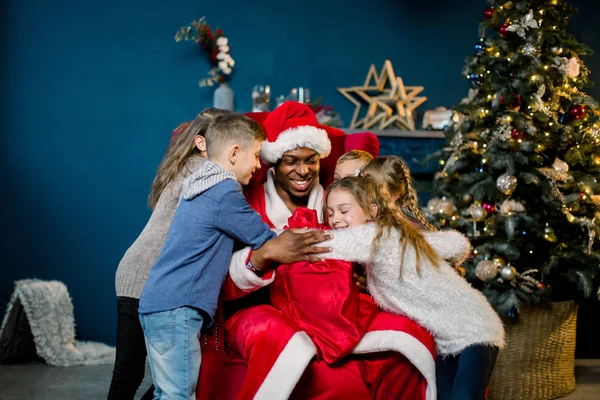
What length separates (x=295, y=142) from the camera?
3.13 metres

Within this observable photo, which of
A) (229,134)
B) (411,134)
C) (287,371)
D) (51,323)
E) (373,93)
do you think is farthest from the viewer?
(373,93)

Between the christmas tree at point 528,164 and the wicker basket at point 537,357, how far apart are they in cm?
12

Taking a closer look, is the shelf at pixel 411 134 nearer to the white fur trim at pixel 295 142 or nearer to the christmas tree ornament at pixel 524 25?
the christmas tree ornament at pixel 524 25

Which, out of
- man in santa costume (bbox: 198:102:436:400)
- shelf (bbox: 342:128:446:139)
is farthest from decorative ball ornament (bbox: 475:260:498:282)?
shelf (bbox: 342:128:446:139)

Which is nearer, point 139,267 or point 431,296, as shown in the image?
point 431,296

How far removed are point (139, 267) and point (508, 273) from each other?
200 centimetres

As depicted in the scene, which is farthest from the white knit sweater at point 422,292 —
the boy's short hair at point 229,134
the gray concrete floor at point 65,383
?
the gray concrete floor at point 65,383

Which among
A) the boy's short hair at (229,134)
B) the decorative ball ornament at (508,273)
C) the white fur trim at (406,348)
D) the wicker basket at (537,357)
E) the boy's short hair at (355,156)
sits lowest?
the wicker basket at (537,357)

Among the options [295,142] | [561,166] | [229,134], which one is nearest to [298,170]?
[295,142]

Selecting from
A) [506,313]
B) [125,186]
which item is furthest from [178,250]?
[125,186]

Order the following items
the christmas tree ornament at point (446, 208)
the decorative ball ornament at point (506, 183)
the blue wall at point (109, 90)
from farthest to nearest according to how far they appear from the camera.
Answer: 1. the blue wall at point (109, 90)
2. the christmas tree ornament at point (446, 208)
3. the decorative ball ornament at point (506, 183)

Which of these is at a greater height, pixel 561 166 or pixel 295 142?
pixel 295 142

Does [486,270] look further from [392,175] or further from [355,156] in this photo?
[392,175]

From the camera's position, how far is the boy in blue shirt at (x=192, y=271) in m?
2.47
